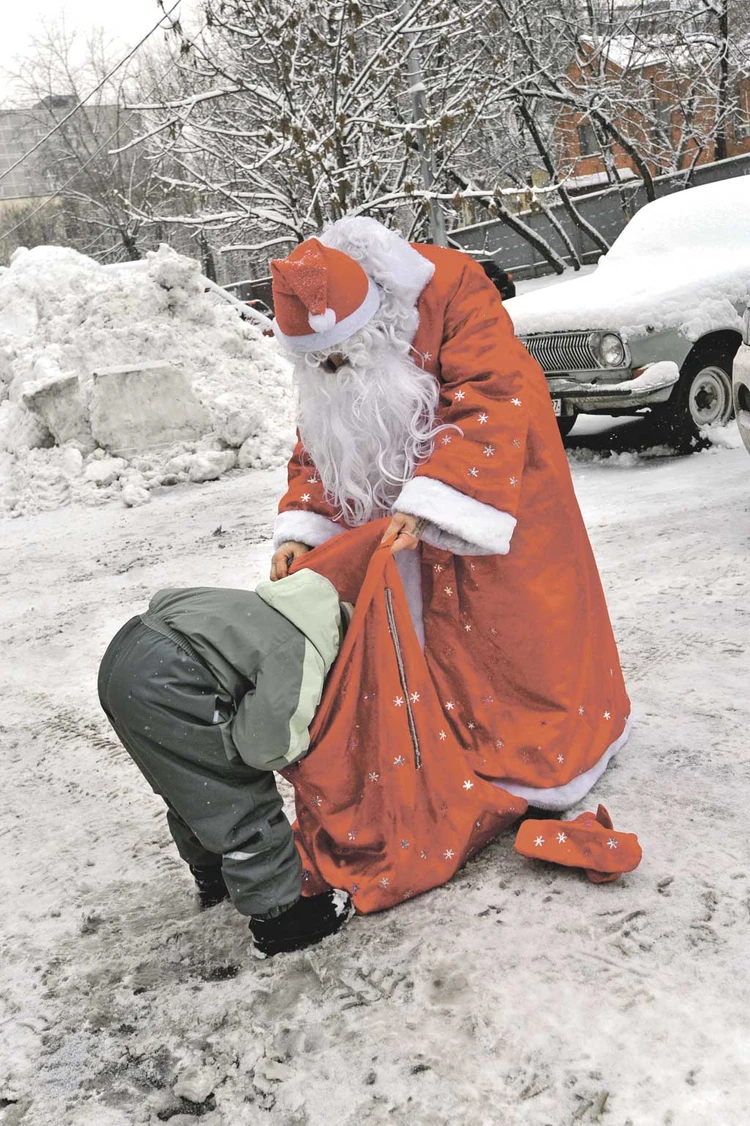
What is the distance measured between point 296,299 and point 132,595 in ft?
11.9

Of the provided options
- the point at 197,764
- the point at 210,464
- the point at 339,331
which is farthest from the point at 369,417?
the point at 210,464

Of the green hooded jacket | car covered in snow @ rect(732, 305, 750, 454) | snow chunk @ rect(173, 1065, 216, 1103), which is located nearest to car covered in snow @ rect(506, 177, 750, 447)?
car covered in snow @ rect(732, 305, 750, 454)

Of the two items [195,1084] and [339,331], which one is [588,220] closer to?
[339,331]

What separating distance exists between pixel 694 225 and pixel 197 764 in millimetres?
6887

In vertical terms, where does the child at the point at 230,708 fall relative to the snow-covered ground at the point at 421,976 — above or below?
above

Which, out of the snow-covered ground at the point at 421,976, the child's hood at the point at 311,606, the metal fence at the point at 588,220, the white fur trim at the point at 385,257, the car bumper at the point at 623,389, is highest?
the metal fence at the point at 588,220

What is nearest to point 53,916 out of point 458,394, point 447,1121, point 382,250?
point 447,1121

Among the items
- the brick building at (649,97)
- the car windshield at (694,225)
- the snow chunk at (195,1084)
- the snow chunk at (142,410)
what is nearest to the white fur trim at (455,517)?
the snow chunk at (195,1084)

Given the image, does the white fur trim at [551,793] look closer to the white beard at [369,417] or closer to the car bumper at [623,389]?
the white beard at [369,417]

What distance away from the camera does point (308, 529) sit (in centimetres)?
282

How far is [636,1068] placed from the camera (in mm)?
1808

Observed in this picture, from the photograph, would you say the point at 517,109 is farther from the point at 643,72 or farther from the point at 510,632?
the point at 510,632

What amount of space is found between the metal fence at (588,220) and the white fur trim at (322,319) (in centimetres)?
2041

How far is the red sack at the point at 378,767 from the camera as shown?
7.78 feet
